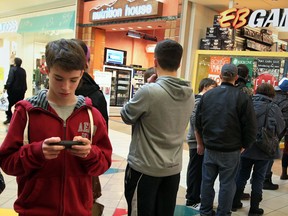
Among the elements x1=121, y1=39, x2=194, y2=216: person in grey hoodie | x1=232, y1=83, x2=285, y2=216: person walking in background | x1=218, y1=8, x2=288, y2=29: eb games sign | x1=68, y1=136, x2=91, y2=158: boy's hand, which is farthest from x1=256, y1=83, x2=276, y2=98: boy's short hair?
x1=218, y1=8, x2=288, y2=29: eb games sign

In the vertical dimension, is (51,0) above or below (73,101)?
above

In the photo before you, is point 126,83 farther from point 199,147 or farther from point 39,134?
point 39,134

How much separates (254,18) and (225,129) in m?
4.29

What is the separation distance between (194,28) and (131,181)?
5905mm

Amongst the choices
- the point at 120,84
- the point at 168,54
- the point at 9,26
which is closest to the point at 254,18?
the point at 168,54

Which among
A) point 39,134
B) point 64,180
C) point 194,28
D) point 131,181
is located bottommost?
point 131,181

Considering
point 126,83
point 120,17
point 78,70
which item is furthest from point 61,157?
A: point 126,83

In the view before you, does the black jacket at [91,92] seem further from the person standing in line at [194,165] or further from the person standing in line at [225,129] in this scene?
the person standing in line at [194,165]

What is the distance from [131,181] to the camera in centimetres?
210

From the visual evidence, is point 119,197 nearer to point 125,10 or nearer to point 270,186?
point 270,186

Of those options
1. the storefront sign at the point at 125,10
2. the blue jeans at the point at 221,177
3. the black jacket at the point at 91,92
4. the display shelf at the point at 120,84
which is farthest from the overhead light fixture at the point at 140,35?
the black jacket at the point at 91,92

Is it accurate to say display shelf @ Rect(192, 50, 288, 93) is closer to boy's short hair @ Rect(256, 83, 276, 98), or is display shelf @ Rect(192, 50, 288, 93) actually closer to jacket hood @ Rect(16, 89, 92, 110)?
boy's short hair @ Rect(256, 83, 276, 98)

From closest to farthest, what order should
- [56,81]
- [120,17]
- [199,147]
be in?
[56,81] < [199,147] < [120,17]

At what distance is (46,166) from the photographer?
4.22 feet
